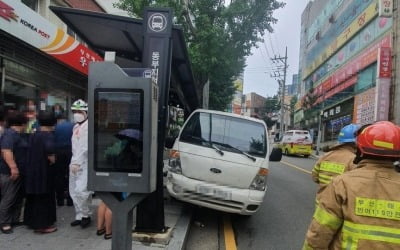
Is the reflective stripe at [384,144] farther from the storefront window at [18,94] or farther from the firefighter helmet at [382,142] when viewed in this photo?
the storefront window at [18,94]

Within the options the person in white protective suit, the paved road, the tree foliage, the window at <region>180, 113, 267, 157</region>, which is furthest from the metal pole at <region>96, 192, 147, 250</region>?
the tree foliage

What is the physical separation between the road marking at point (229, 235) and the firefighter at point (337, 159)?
5.85 feet

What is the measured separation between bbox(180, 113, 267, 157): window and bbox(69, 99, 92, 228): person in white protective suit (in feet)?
6.49

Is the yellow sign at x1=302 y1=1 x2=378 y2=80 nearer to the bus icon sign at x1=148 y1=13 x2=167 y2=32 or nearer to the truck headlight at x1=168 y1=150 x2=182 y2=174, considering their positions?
the truck headlight at x1=168 y1=150 x2=182 y2=174

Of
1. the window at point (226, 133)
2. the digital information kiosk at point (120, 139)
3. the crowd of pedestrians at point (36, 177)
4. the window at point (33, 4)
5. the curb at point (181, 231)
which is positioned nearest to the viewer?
the digital information kiosk at point (120, 139)

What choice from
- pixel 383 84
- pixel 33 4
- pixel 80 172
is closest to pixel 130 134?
pixel 80 172

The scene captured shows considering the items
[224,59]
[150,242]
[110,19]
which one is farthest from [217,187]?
[224,59]

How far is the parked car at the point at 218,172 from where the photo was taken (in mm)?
6871

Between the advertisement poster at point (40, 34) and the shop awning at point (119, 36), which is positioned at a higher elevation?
the advertisement poster at point (40, 34)

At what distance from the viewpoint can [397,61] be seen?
24500mm

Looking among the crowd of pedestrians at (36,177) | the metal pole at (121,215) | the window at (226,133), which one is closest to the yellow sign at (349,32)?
the window at (226,133)

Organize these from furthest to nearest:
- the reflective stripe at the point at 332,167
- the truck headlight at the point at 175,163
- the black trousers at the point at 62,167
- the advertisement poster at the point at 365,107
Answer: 1. the advertisement poster at the point at 365,107
2. the black trousers at the point at 62,167
3. the truck headlight at the point at 175,163
4. the reflective stripe at the point at 332,167

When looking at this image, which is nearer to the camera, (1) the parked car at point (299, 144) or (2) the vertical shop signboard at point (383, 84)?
(2) the vertical shop signboard at point (383, 84)

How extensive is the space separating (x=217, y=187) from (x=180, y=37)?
94.4 inches
